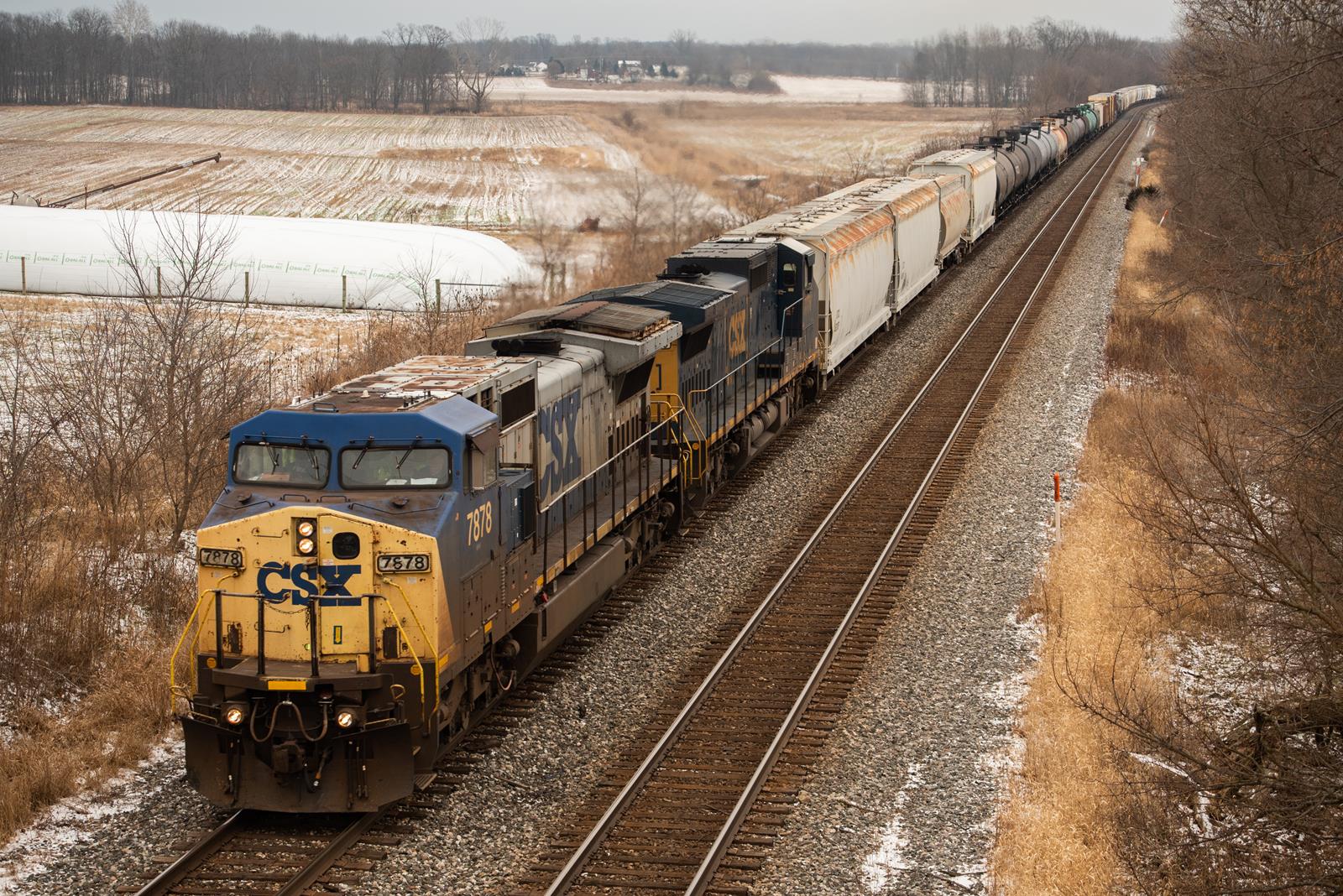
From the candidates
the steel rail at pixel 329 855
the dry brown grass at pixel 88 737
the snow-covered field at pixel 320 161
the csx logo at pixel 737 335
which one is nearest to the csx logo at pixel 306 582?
the steel rail at pixel 329 855

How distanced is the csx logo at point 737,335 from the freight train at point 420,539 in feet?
7.81

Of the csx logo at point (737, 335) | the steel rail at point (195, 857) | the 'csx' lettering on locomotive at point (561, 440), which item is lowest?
the steel rail at point (195, 857)

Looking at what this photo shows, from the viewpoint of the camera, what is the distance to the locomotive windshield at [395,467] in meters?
10.7

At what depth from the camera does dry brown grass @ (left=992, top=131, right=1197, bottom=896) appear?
33.9 feet

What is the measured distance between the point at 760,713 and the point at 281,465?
17.4 ft

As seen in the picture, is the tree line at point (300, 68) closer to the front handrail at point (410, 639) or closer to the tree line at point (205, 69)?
the tree line at point (205, 69)

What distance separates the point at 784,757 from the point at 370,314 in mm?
29276

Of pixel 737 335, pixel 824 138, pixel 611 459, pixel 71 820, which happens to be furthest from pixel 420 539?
pixel 824 138

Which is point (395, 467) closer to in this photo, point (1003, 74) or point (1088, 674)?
point (1088, 674)

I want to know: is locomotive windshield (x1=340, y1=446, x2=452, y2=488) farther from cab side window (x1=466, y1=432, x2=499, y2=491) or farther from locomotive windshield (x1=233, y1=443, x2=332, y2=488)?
cab side window (x1=466, y1=432, x2=499, y2=491)

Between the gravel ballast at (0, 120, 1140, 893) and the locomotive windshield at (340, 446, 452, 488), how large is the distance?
274cm

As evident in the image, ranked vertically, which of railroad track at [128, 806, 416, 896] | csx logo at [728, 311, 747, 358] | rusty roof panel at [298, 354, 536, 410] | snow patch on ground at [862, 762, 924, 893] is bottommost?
snow patch on ground at [862, 762, 924, 893]

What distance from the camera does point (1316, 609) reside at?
9211 millimetres

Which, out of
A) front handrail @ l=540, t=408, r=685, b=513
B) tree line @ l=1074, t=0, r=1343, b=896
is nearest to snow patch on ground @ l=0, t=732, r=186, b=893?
front handrail @ l=540, t=408, r=685, b=513
